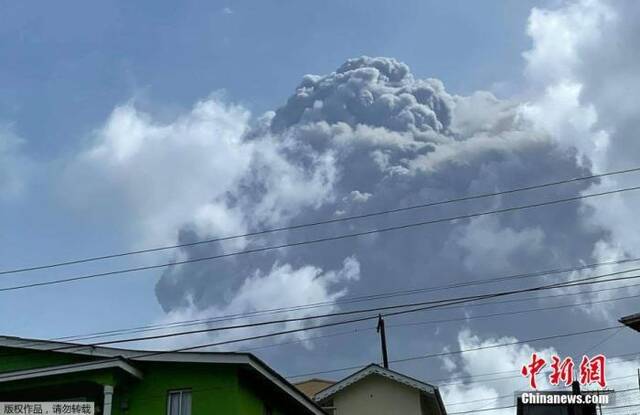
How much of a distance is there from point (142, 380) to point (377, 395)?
1981cm

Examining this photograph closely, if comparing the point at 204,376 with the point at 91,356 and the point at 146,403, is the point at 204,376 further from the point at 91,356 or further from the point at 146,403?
the point at 91,356

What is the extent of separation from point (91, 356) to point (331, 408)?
19.9m

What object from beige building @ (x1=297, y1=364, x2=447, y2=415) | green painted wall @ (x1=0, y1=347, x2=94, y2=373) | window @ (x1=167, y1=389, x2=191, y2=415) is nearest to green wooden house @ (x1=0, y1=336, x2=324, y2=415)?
window @ (x1=167, y1=389, x2=191, y2=415)

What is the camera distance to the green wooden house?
25.4 metres

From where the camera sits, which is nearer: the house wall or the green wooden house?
the green wooden house

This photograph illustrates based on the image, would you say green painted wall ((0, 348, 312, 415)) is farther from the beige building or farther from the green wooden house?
the beige building

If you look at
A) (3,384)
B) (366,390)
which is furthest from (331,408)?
(3,384)

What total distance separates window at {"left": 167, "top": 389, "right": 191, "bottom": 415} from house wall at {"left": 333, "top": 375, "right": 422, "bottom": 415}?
1897 centimetres

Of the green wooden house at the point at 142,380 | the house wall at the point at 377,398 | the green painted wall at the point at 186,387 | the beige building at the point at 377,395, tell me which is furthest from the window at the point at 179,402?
the house wall at the point at 377,398

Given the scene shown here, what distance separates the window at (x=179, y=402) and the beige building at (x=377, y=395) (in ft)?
60.7

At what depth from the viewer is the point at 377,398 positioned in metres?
43.2

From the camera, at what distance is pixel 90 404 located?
924 inches

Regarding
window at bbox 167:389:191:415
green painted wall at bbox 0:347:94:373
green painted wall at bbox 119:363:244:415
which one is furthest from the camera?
green painted wall at bbox 0:347:94:373

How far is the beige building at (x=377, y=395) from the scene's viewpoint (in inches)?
1671
